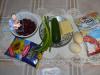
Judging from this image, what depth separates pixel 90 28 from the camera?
2.86ft

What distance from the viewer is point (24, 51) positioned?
0.83 metres

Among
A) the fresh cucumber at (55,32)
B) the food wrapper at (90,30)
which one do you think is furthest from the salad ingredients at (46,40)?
the food wrapper at (90,30)

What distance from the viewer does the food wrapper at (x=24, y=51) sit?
32.2 inches

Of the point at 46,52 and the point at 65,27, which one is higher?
the point at 65,27

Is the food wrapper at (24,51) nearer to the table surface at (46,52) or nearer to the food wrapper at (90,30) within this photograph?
the table surface at (46,52)

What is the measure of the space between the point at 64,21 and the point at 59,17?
0.12 ft

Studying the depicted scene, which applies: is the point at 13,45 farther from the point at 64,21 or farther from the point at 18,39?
the point at 64,21

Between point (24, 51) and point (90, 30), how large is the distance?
11.5 inches

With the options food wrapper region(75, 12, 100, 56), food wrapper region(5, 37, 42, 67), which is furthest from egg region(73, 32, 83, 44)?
food wrapper region(5, 37, 42, 67)

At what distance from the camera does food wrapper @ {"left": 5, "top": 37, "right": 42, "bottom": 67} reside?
0.82 m

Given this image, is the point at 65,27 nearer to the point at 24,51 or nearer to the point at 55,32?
the point at 55,32

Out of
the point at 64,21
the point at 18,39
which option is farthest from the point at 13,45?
the point at 64,21

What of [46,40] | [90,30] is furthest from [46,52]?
[90,30]

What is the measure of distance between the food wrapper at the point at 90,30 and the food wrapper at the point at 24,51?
0.67ft
